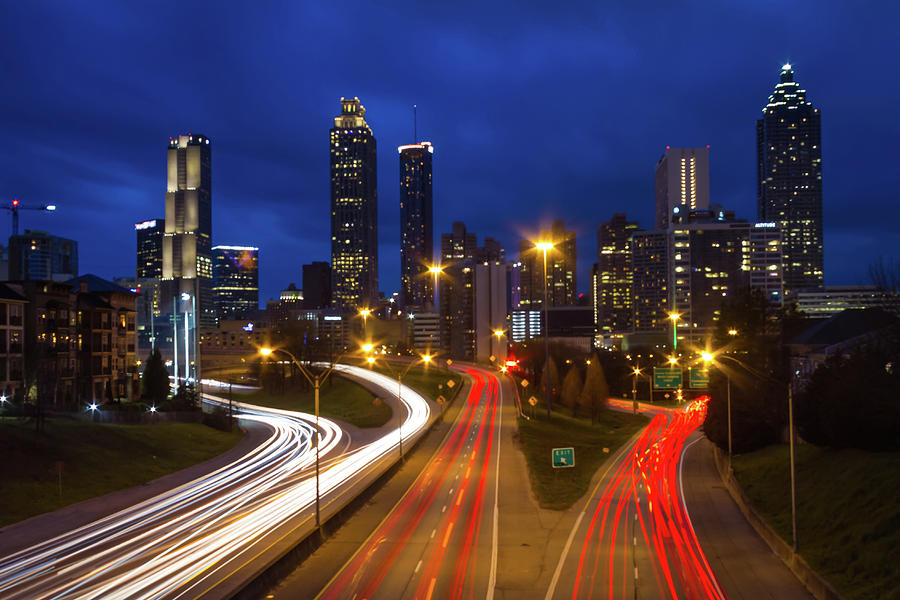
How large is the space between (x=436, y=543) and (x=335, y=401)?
6415 cm

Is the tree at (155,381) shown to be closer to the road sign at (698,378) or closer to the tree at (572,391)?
the tree at (572,391)

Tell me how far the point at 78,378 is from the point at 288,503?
49690mm

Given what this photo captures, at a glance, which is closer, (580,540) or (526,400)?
(580,540)

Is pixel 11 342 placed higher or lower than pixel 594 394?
higher

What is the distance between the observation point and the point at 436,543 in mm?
27344

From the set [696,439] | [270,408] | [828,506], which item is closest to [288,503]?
[828,506]

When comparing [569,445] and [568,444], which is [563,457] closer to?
[569,445]

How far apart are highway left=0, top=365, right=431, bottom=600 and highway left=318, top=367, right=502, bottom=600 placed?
3.62 meters

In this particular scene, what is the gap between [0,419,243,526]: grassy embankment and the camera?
34.1m

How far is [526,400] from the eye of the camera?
85375mm

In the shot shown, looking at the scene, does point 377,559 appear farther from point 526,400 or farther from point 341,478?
point 526,400

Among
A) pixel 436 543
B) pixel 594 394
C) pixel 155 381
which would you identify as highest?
pixel 155 381

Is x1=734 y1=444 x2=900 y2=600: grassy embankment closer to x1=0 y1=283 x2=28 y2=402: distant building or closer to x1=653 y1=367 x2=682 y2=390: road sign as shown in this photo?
x1=653 y1=367 x2=682 y2=390: road sign

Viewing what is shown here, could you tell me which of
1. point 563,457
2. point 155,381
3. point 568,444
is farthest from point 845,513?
point 155,381
